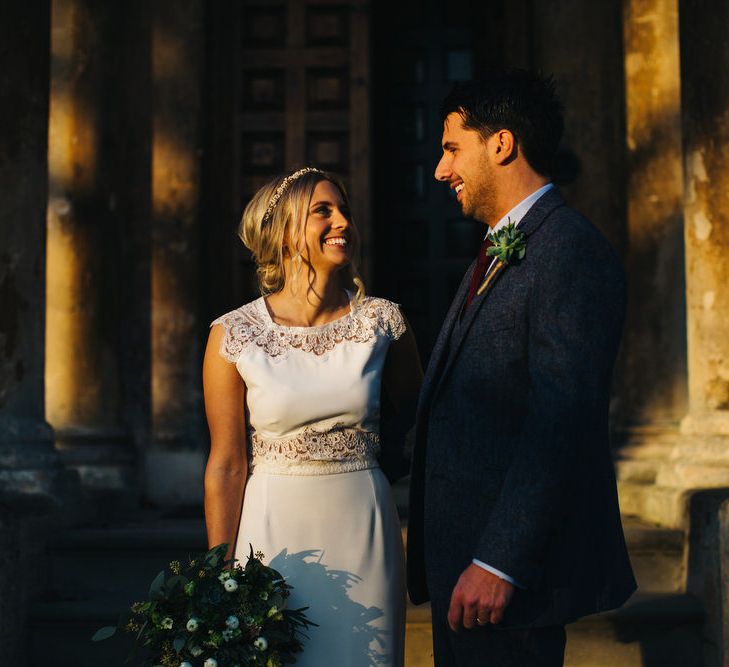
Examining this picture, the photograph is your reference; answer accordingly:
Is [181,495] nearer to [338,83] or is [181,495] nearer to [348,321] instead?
[338,83]

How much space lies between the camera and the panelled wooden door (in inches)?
279

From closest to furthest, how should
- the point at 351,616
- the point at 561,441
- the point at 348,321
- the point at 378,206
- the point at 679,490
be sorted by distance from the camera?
the point at 561,441 → the point at 351,616 → the point at 348,321 → the point at 679,490 → the point at 378,206

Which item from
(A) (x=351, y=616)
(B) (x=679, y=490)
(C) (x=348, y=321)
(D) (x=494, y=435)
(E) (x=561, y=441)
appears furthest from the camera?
(B) (x=679, y=490)

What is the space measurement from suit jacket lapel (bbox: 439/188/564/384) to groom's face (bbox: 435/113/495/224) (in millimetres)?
112

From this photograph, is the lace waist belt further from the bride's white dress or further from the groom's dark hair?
the groom's dark hair

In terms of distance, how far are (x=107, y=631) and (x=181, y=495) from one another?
4149 millimetres

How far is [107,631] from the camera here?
254 cm

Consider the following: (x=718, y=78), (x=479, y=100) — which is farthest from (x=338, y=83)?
(x=479, y=100)

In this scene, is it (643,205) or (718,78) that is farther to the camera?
(643,205)

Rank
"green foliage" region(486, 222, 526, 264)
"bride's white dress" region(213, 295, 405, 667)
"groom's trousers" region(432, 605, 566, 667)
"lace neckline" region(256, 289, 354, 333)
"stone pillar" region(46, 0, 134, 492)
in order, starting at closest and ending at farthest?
"groom's trousers" region(432, 605, 566, 667), "green foliage" region(486, 222, 526, 264), "bride's white dress" region(213, 295, 405, 667), "lace neckline" region(256, 289, 354, 333), "stone pillar" region(46, 0, 134, 492)

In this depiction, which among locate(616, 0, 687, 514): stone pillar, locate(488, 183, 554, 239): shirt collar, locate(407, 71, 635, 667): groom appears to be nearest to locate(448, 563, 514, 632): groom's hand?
locate(407, 71, 635, 667): groom

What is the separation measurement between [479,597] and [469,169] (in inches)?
38.5

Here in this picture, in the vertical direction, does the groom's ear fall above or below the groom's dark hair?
below

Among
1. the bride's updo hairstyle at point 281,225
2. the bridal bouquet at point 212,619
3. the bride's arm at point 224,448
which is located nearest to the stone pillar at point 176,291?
the bride's updo hairstyle at point 281,225
